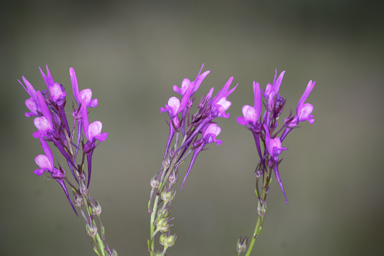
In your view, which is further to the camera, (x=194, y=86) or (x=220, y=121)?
(x=220, y=121)

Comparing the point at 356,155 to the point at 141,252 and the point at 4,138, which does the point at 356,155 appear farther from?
the point at 4,138

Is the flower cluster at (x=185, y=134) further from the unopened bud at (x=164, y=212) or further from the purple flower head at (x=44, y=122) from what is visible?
the purple flower head at (x=44, y=122)

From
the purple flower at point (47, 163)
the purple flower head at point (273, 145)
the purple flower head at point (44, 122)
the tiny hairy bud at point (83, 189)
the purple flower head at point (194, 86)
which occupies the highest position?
the purple flower head at point (194, 86)

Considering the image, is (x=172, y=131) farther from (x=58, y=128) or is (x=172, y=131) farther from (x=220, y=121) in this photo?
(x=220, y=121)

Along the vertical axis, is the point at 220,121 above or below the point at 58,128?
below

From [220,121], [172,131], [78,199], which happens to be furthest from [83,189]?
[220,121]

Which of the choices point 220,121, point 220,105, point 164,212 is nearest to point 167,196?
point 164,212

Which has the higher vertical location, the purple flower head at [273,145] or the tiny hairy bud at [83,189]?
the purple flower head at [273,145]

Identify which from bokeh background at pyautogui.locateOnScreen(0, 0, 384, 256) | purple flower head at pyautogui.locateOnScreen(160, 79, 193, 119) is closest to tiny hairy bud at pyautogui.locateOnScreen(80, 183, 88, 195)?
purple flower head at pyautogui.locateOnScreen(160, 79, 193, 119)

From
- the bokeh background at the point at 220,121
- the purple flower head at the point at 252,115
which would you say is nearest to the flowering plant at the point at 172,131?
the purple flower head at the point at 252,115
